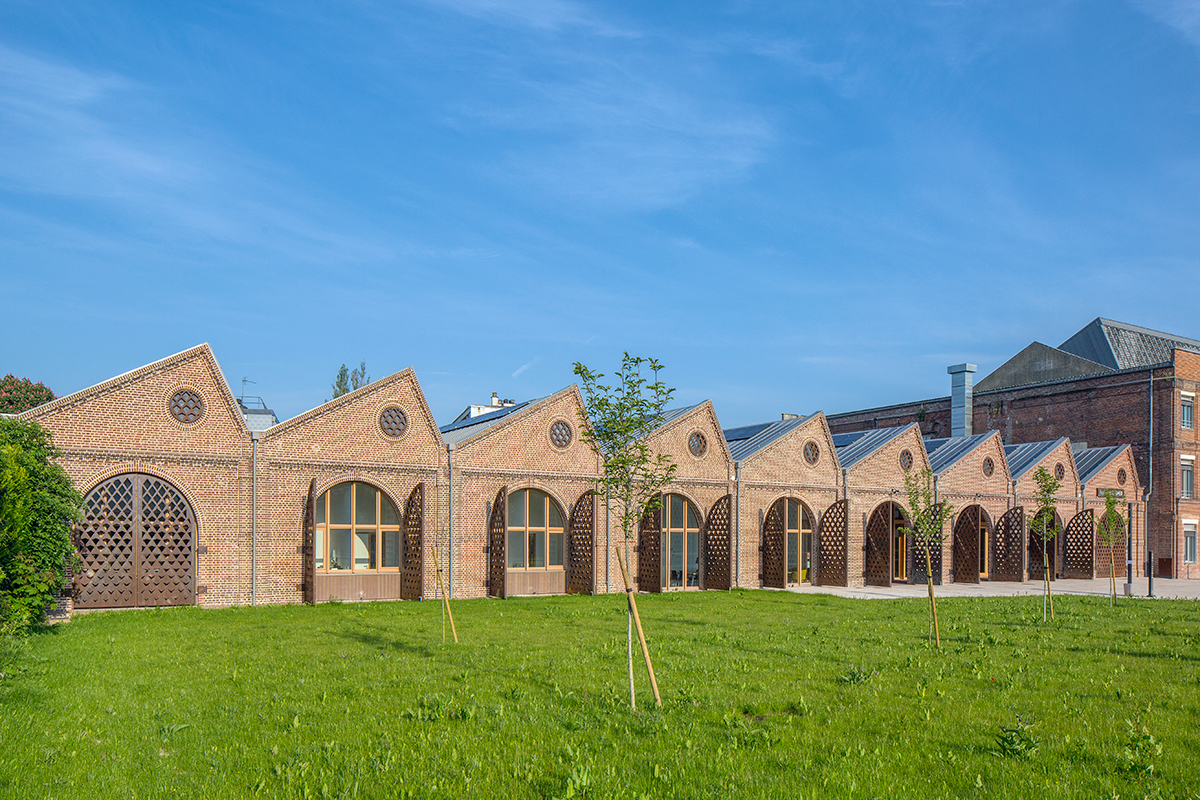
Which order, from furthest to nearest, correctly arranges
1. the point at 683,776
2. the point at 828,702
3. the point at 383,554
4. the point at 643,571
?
the point at 643,571 < the point at 383,554 < the point at 828,702 < the point at 683,776

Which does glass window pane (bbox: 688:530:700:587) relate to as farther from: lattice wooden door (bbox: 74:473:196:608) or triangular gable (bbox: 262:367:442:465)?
lattice wooden door (bbox: 74:473:196:608)

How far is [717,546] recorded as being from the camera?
2812 cm

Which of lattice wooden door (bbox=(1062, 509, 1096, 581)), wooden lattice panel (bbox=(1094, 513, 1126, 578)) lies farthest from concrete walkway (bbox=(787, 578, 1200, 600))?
wooden lattice panel (bbox=(1094, 513, 1126, 578))

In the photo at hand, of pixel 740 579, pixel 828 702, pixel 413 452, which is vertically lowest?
pixel 740 579

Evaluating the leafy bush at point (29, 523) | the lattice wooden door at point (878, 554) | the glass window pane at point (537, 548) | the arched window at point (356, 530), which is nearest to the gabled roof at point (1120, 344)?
the lattice wooden door at point (878, 554)

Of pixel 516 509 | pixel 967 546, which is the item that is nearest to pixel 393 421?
pixel 516 509

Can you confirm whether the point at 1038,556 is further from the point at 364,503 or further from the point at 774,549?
the point at 364,503

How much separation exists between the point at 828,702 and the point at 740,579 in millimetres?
19509

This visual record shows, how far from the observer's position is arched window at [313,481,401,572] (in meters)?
22.3

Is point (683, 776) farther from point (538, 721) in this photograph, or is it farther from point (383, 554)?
point (383, 554)

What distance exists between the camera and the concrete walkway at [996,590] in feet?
87.3

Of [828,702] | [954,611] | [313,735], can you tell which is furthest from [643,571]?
[313,735]

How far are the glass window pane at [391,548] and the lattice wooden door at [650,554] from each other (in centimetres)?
743

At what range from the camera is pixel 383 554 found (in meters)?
22.9
